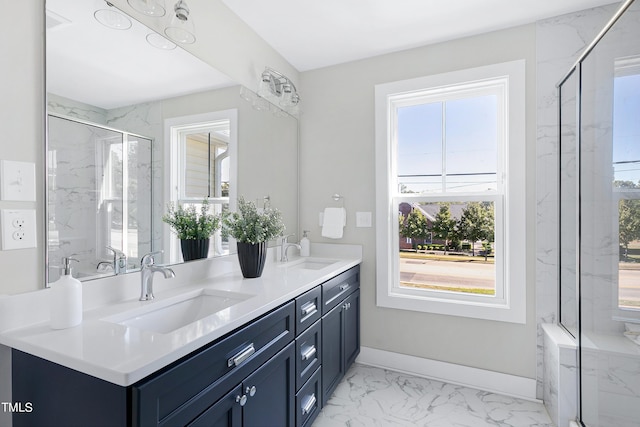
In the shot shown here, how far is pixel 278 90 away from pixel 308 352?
179cm

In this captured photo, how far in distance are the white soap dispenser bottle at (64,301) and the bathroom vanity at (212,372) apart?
0.04 metres

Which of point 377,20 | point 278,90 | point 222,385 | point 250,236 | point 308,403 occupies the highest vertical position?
point 377,20

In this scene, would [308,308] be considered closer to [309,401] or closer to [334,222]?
[309,401]

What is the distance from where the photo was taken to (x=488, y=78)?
2127 mm

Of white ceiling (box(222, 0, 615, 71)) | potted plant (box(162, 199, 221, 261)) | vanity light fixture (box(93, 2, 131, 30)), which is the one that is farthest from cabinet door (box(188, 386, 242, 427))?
white ceiling (box(222, 0, 615, 71))

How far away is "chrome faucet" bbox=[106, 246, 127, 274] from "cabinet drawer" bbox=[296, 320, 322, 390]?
84cm

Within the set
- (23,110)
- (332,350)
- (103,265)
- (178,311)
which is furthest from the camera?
(332,350)

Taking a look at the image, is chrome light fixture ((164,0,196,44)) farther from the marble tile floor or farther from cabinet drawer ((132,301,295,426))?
the marble tile floor

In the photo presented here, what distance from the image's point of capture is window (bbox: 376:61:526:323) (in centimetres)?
208

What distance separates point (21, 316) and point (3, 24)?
915 mm

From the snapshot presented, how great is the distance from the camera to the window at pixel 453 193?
2084mm

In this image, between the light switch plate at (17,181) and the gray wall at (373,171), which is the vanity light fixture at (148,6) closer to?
the light switch plate at (17,181)

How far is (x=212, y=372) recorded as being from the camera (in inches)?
39.0

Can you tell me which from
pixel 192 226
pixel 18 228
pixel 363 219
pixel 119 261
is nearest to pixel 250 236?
pixel 192 226
